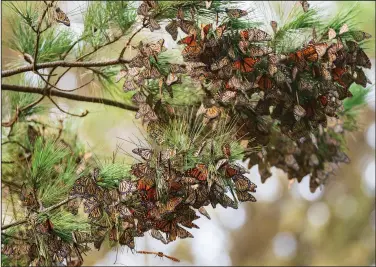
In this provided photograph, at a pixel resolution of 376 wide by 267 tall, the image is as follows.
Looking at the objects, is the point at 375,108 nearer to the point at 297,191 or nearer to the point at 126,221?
the point at 297,191

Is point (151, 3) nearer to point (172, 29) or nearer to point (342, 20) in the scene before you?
point (172, 29)

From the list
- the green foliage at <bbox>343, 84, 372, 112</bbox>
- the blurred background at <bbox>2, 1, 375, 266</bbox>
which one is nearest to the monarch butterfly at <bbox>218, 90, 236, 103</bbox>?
the green foliage at <bbox>343, 84, 372, 112</bbox>

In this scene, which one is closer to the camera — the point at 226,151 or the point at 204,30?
the point at 226,151

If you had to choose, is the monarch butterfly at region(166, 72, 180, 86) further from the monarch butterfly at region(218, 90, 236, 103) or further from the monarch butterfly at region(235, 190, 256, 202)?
the monarch butterfly at region(235, 190, 256, 202)

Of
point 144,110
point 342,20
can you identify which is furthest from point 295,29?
point 144,110

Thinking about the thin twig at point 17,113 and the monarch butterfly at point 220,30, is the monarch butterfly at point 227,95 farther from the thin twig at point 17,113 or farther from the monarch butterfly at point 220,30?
the thin twig at point 17,113

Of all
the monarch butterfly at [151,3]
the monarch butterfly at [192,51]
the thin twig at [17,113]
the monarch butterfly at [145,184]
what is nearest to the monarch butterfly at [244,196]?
the monarch butterfly at [145,184]
